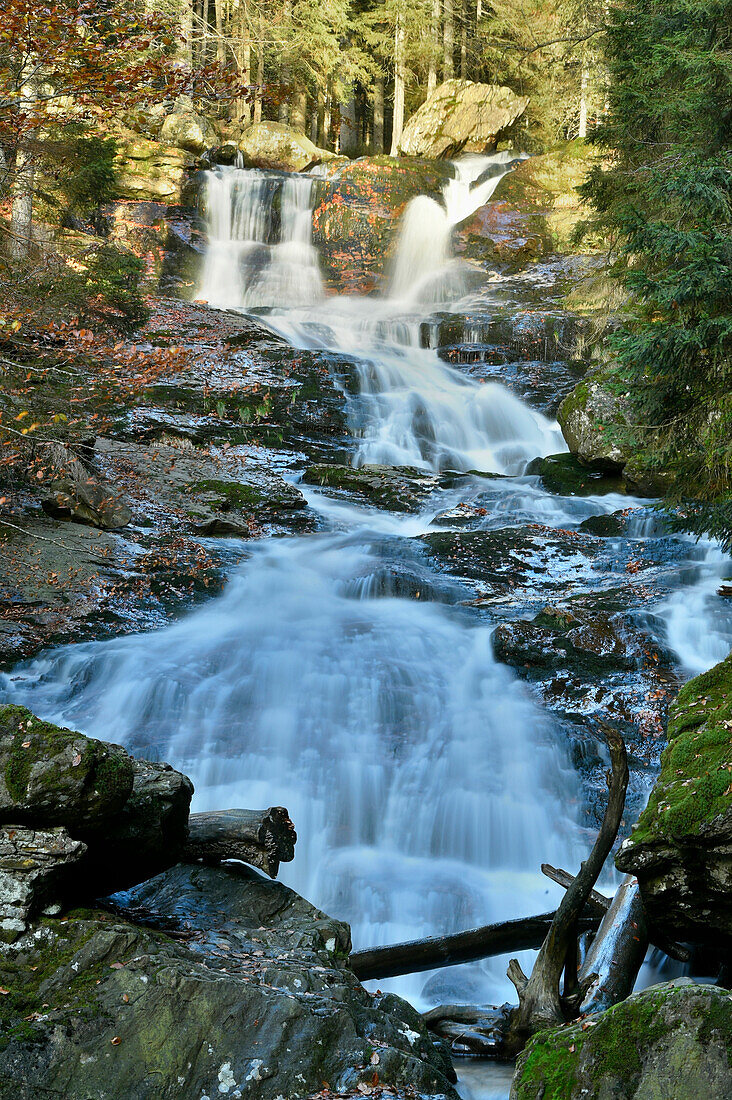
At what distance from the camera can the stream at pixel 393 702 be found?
598 cm

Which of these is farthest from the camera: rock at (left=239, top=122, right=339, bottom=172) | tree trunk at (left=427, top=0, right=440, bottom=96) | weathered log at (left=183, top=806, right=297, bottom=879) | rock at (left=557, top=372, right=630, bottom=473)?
tree trunk at (left=427, top=0, right=440, bottom=96)

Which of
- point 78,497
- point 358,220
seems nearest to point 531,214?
point 358,220

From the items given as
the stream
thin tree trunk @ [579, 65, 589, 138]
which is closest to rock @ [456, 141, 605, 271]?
thin tree trunk @ [579, 65, 589, 138]

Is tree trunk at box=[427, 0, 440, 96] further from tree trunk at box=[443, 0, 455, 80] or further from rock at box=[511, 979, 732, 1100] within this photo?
rock at box=[511, 979, 732, 1100]

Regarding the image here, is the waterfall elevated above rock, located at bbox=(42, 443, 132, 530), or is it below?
above

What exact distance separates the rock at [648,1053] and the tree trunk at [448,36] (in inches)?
1395

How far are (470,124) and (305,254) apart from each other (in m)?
9.67

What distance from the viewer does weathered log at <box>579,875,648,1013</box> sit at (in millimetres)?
3934

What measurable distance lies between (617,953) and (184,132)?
26.1m

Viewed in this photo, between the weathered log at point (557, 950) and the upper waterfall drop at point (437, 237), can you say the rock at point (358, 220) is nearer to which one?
the upper waterfall drop at point (437, 237)

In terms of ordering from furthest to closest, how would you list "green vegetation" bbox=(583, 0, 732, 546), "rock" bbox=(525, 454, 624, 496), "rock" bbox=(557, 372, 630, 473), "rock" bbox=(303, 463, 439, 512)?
"rock" bbox=(525, 454, 624, 496)
"rock" bbox=(303, 463, 439, 512)
"rock" bbox=(557, 372, 630, 473)
"green vegetation" bbox=(583, 0, 732, 546)

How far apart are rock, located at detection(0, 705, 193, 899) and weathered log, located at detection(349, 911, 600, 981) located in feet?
4.81

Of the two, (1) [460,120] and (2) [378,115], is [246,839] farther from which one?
(2) [378,115]

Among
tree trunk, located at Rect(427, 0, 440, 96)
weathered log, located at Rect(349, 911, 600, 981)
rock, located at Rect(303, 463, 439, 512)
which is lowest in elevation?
weathered log, located at Rect(349, 911, 600, 981)
